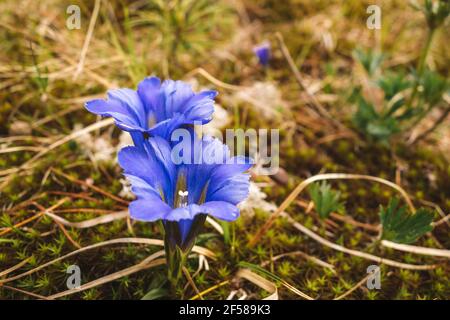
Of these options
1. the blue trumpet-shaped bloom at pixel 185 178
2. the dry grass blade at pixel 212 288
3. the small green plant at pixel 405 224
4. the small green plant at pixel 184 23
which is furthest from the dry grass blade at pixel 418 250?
the small green plant at pixel 184 23

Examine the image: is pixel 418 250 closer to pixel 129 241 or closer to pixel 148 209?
pixel 129 241

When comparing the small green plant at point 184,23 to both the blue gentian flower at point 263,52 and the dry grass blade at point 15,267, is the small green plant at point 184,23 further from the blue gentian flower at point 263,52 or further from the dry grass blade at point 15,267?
the dry grass blade at point 15,267

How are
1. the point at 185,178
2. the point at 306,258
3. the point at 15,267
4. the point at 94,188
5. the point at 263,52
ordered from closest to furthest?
the point at 185,178 → the point at 15,267 → the point at 306,258 → the point at 94,188 → the point at 263,52

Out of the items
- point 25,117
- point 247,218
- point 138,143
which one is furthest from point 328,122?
point 25,117

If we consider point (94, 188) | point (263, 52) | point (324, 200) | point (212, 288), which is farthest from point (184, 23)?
point (212, 288)

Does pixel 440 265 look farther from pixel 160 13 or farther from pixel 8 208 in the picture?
pixel 160 13
